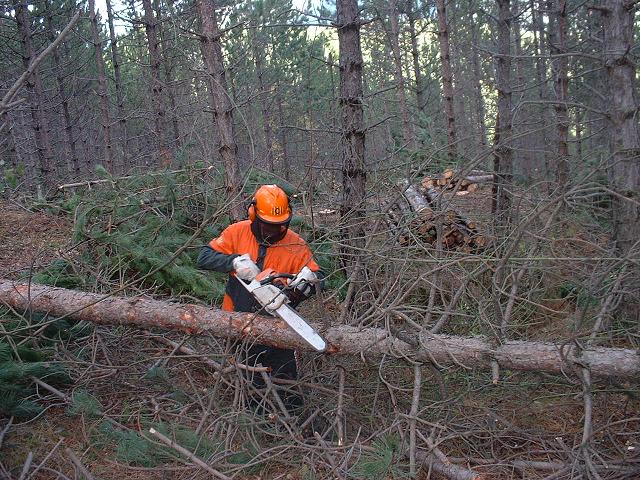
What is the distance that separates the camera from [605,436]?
11.6 feet

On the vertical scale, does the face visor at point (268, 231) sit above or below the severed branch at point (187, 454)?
above

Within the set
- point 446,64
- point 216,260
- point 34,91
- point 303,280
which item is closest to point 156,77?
point 34,91

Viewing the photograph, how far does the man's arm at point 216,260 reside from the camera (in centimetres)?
394

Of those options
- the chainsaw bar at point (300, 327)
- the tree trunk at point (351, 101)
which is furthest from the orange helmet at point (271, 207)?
the tree trunk at point (351, 101)

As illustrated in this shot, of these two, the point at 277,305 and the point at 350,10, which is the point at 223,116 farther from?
the point at 277,305

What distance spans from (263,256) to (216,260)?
0.33 metres

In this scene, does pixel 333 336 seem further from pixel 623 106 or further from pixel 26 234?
pixel 26 234

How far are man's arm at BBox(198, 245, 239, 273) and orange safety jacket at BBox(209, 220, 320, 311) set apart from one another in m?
0.05

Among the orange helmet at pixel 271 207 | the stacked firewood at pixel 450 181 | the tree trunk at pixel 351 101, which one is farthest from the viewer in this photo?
the tree trunk at pixel 351 101

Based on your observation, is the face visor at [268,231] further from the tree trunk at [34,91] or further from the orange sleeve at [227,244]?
the tree trunk at [34,91]

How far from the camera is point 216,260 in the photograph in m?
4.00

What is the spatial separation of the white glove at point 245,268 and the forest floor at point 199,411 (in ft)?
1.58

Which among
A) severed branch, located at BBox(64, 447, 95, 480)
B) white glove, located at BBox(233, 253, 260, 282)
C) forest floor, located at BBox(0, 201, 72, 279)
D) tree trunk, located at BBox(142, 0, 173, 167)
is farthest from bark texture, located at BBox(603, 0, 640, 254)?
tree trunk, located at BBox(142, 0, 173, 167)

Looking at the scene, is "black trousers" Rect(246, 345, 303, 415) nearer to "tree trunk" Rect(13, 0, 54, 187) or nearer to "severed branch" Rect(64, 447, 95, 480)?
"severed branch" Rect(64, 447, 95, 480)
